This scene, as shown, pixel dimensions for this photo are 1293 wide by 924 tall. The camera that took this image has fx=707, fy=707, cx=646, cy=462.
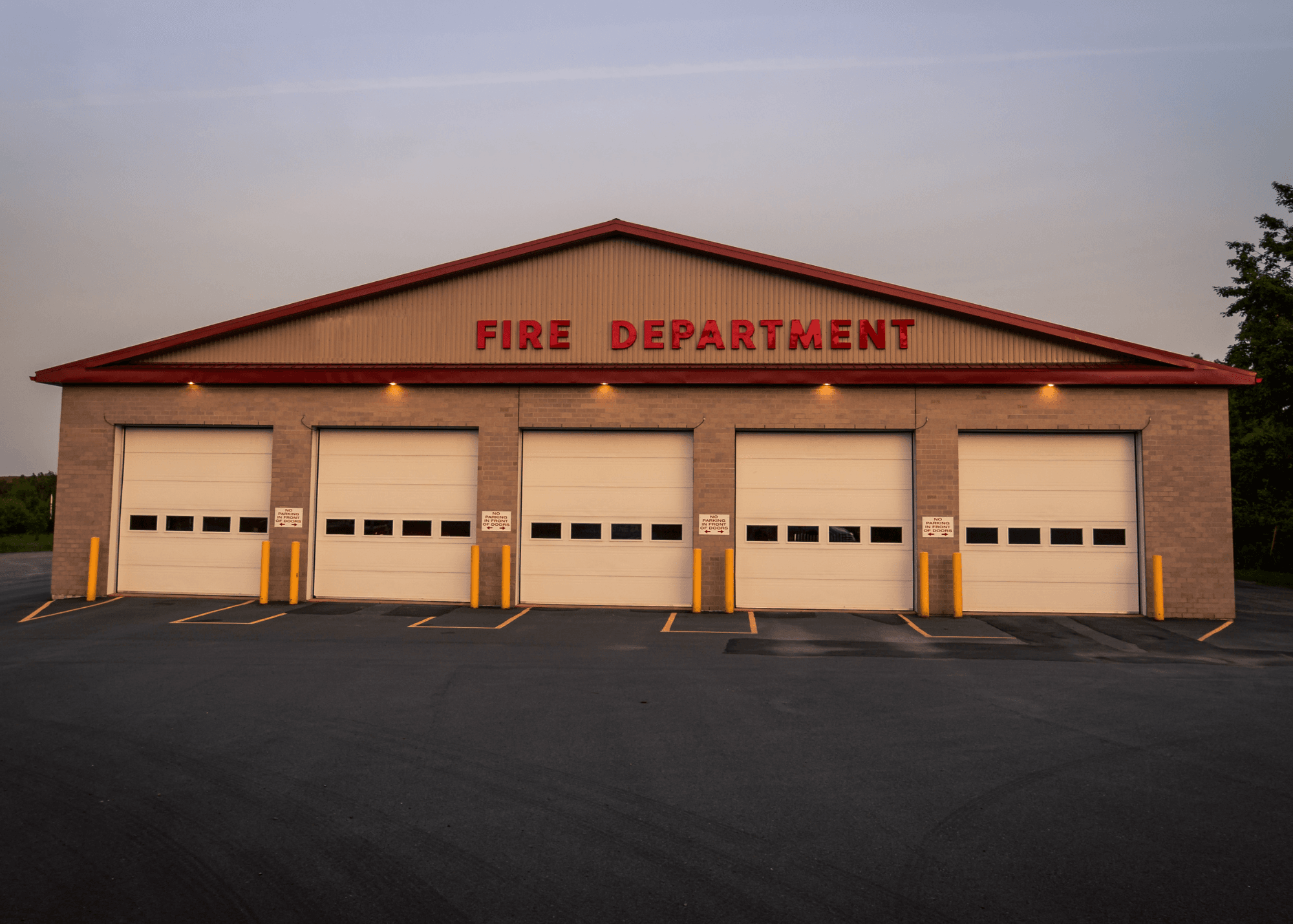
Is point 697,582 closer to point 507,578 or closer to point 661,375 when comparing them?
point 507,578

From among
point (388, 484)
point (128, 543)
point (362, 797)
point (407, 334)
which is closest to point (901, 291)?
point (407, 334)

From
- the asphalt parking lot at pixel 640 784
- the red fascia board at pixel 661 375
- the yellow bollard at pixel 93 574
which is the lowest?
the asphalt parking lot at pixel 640 784

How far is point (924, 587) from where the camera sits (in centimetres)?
1392

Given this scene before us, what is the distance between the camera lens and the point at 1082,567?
1408 centimetres

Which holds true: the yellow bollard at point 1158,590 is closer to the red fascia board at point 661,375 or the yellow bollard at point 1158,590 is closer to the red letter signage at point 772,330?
the red fascia board at point 661,375

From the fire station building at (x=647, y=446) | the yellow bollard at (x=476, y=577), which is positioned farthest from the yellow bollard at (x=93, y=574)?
the yellow bollard at (x=476, y=577)

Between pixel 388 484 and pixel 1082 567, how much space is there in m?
14.4

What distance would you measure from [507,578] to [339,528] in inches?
155

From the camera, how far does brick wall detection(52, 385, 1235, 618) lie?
13844 millimetres

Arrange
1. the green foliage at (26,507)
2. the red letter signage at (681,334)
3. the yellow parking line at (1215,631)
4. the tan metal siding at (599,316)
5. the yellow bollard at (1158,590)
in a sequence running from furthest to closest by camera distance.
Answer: the green foliage at (26,507) → the red letter signage at (681,334) → the tan metal siding at (599,316) → the yellow bollard at (1158,590) → the yellow parking line at (1215,631)

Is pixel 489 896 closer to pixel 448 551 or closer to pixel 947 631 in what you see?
pixel 947 631

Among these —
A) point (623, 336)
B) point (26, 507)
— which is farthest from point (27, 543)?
point (623, 336)

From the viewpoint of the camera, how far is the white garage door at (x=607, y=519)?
14695 millimetres

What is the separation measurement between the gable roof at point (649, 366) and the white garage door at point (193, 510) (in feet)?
4.61
